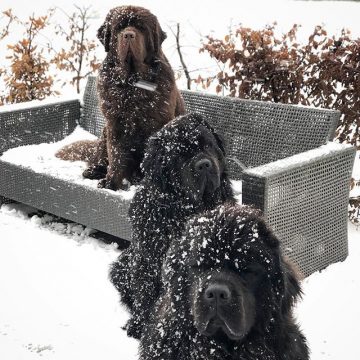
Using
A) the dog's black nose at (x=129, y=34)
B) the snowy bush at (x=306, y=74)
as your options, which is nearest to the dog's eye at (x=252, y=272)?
the dog's black nose at (x=129, y=34)

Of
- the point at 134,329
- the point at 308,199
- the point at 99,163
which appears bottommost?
the point at 134,329

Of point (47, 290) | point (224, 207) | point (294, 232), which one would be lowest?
point (47, 290)

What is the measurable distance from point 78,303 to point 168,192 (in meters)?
1.19

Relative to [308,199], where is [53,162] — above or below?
below

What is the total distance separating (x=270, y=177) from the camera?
4016 mm

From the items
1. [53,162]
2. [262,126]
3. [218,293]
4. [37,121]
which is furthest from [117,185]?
[218,293]

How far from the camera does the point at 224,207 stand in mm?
2484

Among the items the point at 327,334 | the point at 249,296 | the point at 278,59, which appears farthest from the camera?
the point at 278,59

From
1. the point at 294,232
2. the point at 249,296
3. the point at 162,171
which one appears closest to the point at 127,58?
the point at 162,171

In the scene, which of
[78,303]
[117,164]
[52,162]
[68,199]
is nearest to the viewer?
[78,303]

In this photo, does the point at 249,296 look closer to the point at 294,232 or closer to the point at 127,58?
the point at 294,232

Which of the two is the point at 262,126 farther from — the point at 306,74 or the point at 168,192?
the point at 168,192

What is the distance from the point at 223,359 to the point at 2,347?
1.79 meters

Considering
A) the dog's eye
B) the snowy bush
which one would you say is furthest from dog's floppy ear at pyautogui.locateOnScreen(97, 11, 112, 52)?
the dog's eye
